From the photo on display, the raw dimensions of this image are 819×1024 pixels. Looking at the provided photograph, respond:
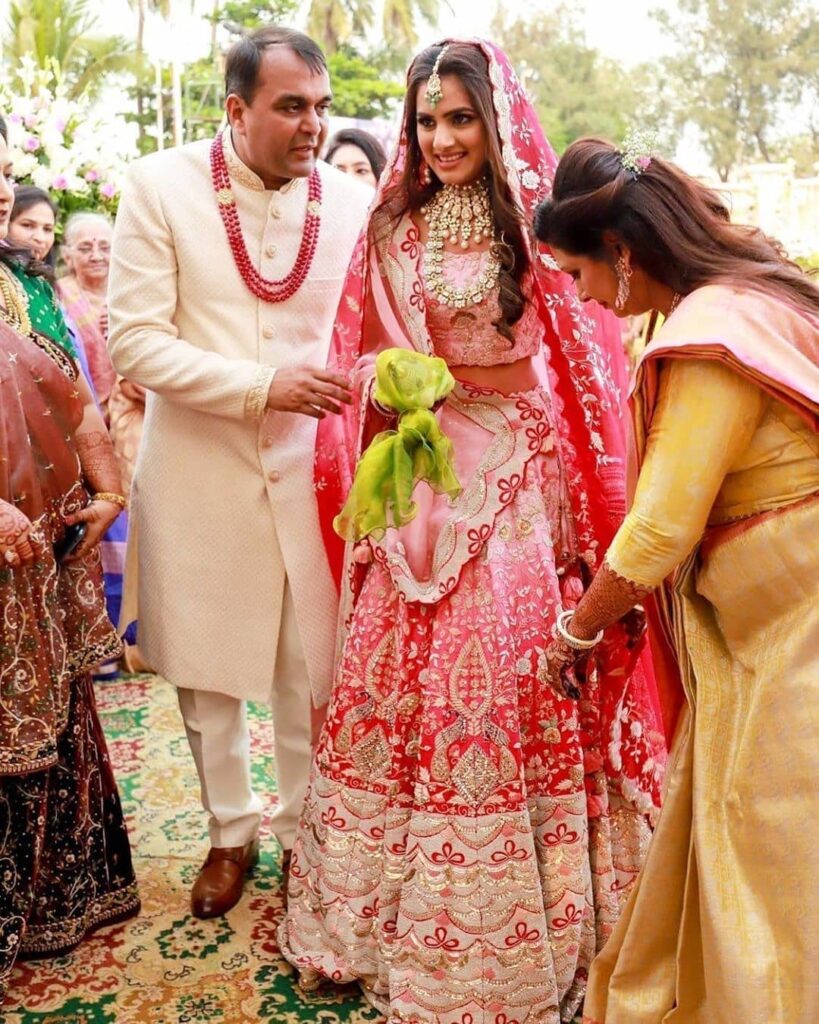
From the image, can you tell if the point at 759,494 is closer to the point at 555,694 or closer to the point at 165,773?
the point at 555,694

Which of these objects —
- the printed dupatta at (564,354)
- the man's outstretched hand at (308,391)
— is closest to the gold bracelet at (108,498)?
the man's outstretched hand at (308,391)

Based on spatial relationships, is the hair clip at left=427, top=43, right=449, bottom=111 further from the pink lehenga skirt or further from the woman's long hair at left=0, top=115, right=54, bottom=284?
the woman's long hair at left=0, top=115, right=54, bottom=284

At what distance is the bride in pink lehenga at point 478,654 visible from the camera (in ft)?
8.18

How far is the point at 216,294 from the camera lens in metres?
2.88

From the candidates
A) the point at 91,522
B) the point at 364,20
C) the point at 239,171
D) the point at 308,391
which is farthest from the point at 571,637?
the point at 364,20

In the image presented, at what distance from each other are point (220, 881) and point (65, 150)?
3.39 meters

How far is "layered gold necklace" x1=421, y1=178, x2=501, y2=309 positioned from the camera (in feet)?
8.73

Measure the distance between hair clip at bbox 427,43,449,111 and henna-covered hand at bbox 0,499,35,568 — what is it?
4.02 ft

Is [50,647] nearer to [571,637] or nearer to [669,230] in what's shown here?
[571,637]

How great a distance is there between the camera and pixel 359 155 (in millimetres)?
4918

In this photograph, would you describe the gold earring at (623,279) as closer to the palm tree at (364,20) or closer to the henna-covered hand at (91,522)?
the henna-covered hand at (91,522)

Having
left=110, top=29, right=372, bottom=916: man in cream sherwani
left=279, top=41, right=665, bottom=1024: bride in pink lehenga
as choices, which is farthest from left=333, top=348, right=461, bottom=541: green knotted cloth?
left=110, top=29, right=372, bottom=916: man in cream sherwani

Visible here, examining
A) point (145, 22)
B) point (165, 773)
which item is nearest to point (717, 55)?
point (145, 22)

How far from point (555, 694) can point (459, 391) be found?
27.9 inches
